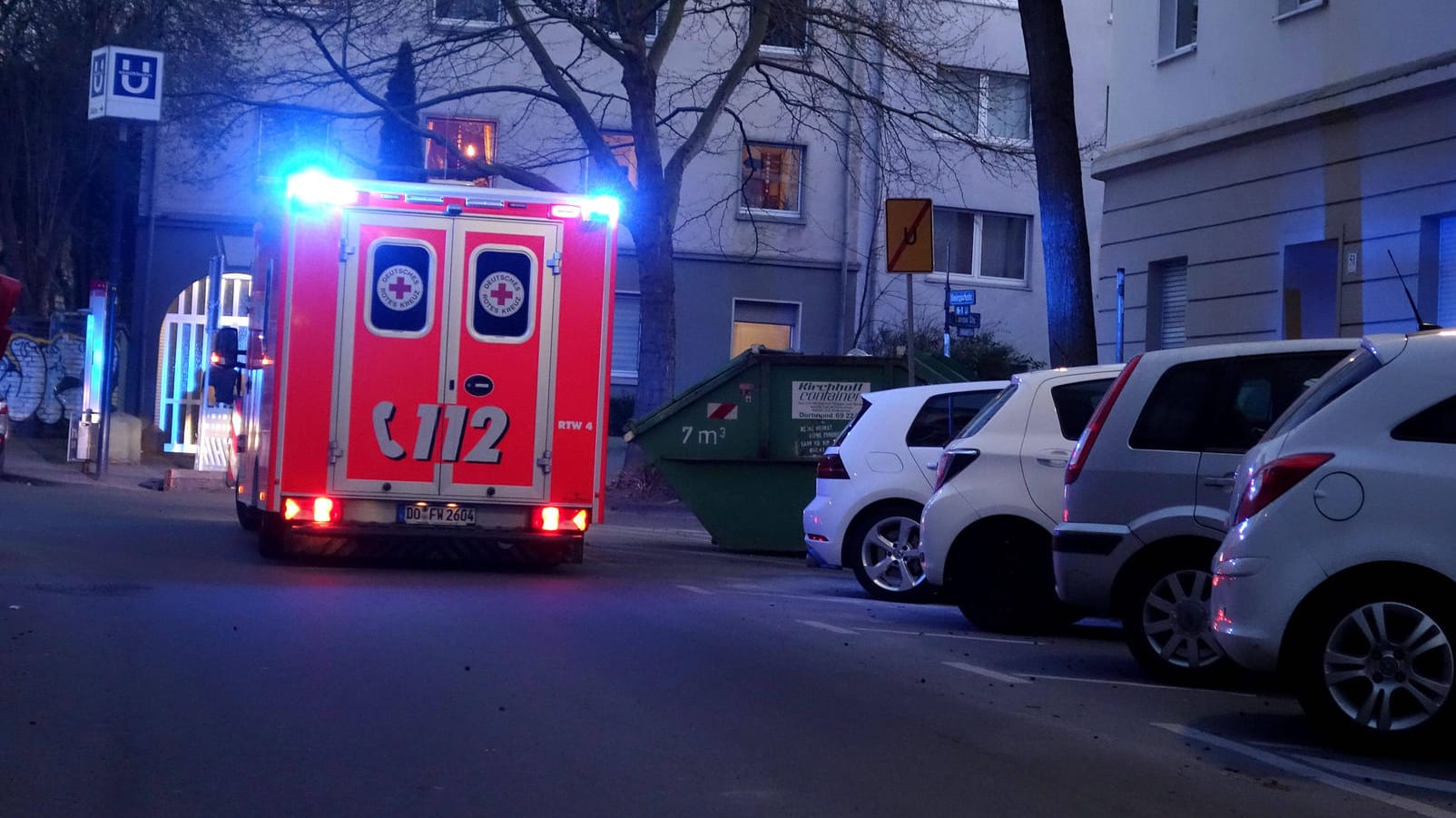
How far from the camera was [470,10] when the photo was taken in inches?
960

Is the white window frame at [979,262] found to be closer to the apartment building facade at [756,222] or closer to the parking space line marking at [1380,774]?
the apartment building facade at [756,222]

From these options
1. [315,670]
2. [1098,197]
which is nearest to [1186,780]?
[315,670]

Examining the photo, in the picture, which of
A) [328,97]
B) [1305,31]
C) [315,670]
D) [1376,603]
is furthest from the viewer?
[328,97]

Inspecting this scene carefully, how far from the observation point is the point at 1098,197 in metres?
34.5

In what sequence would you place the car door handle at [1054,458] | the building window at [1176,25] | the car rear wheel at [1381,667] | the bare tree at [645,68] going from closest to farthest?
the car rear wheel at [1381,667] < the car door handle at [1054,458] < the building window at [1176,25] < the bare tree at [645,68]

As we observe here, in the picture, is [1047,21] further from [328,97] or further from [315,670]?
Answer: [328,97]

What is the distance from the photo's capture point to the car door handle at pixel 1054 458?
1050 cm

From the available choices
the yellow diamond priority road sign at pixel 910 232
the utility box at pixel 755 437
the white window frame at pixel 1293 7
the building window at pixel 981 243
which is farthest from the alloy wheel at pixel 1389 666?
the building window at pixel 981 243

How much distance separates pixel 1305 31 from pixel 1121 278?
325 centimetres

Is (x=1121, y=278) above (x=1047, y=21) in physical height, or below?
below

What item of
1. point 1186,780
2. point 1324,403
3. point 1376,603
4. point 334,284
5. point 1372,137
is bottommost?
point 1186,780

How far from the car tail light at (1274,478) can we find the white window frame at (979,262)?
1022 inches

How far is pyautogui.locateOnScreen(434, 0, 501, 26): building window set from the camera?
2348cm

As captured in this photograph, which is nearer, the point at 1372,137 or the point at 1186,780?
the point at 1186,780
